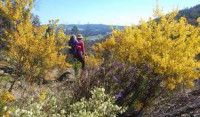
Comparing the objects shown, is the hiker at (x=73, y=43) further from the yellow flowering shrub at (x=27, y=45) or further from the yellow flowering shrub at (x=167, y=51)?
the yellow flowering shrub at (x=167, y=51)

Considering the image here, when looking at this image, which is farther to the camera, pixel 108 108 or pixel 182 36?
pixel 182 36

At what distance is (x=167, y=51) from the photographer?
709 centimetres

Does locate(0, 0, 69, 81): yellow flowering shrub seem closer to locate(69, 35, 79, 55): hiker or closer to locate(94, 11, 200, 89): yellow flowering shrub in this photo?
locate(94, 11, 200, 89): yellow flowering shrub

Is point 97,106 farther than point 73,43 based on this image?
No

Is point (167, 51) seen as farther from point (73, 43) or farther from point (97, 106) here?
point (73, 43)

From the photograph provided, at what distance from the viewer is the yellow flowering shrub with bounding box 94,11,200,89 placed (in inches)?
270

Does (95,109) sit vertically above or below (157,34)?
below

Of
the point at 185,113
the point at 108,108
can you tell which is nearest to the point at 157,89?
the point at 185,113

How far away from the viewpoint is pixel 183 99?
24.3ft

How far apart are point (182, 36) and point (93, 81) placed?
230 centimetres

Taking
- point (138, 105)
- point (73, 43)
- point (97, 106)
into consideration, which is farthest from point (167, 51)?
point (73, 43)

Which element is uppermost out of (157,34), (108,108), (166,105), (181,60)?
(157,34)

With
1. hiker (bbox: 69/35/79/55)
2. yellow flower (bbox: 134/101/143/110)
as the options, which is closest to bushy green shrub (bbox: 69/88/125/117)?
yellow flower (bbox: 134/101/143/110)

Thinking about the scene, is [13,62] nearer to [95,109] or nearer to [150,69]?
[150,69]
